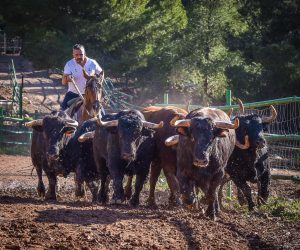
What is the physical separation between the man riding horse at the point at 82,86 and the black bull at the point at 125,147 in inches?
63.4

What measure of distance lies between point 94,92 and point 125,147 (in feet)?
8.73

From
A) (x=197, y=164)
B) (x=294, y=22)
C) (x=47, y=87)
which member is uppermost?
(x=294, y=22)

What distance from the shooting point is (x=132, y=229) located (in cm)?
823

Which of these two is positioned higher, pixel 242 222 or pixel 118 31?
pixel 118 31

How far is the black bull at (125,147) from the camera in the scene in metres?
10.7

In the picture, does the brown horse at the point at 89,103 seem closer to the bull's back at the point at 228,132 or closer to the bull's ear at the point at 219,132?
the bull's back at the point at 228,132

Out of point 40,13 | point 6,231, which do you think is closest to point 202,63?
point 40,13

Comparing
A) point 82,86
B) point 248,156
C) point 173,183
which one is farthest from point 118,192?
point 82,86

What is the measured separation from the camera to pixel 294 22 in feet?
101

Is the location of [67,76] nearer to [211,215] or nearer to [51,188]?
[51,188]

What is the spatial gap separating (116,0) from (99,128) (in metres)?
17.7


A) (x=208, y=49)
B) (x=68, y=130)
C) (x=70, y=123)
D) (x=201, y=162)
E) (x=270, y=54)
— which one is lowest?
(x=201, y=162)

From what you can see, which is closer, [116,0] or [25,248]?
[25,248]

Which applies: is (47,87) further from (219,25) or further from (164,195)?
(164,195)
